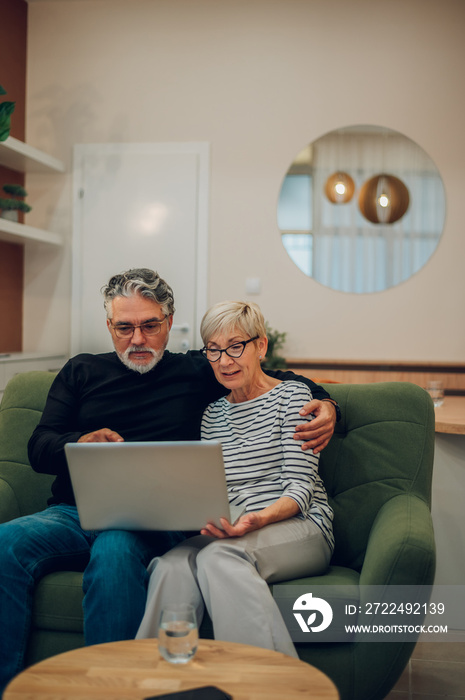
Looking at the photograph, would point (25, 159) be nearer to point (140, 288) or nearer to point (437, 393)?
point (140, 288)

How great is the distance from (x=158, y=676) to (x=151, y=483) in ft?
1.62

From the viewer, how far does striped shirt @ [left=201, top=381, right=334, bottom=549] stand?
1.80 metres

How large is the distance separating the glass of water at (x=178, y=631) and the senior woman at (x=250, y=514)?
0.33m

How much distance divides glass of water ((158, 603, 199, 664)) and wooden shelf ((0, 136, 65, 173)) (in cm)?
298

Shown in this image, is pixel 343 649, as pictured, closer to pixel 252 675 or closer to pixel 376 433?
pixel 252 675

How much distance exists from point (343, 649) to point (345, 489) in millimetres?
533

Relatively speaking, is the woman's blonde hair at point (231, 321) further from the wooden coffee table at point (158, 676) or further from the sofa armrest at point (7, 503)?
the wooden coffee table at point (158, 676)

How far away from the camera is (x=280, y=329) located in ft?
13.6

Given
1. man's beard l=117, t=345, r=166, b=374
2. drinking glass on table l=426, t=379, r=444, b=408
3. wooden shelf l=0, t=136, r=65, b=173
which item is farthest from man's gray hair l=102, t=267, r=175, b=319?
wooden shelf l=0, t=136, r=65, b=173

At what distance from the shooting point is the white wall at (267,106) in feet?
13.2

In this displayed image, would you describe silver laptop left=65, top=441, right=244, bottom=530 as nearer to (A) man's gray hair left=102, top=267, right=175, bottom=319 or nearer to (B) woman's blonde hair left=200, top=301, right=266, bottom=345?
(B) woman's blonde hair left=200, top=301, right=266, bottom=345

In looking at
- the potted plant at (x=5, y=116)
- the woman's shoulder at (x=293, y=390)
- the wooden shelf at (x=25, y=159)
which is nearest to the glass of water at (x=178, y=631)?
the woman's shoulder at (x=293, y=390)

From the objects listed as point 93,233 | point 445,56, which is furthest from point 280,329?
point 445,56

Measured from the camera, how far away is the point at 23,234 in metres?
3.83
